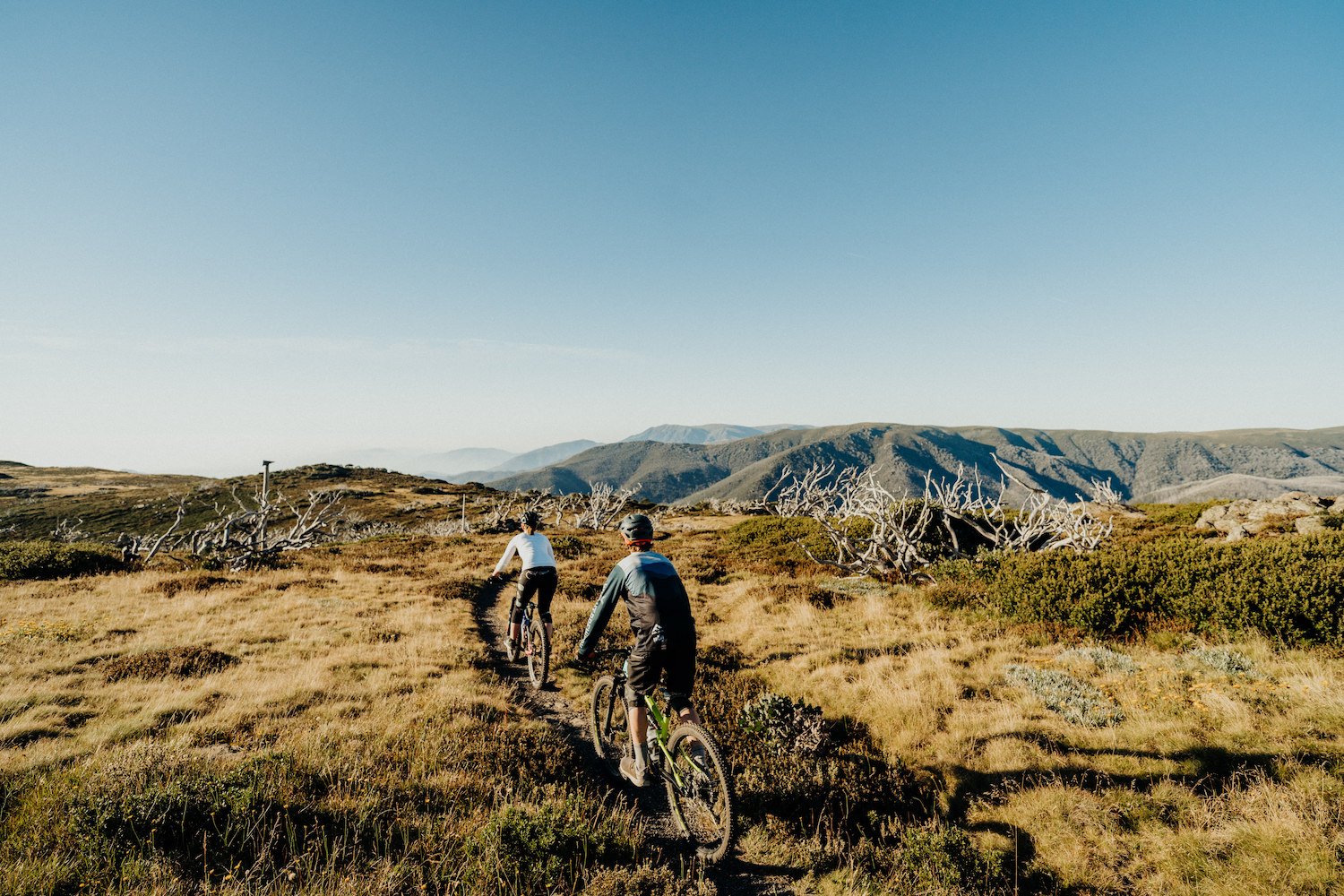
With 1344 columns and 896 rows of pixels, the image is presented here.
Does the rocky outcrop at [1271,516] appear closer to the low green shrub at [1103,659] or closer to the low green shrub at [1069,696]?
the low green shrub at [1103,659]

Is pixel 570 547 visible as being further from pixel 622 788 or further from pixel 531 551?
pixel 622 788

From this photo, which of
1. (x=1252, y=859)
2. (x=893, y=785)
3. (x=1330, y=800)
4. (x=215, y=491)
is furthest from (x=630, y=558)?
(x=215, y=491)

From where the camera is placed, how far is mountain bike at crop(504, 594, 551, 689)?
9.49 meters

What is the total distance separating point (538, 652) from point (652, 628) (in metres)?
5.73

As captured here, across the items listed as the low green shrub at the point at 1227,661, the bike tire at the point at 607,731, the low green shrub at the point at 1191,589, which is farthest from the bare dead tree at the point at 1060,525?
the bike tire at the point at 607,731

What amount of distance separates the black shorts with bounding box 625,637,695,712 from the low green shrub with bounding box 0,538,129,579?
80.0 ft

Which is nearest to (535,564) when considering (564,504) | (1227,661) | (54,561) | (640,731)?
(640,731)

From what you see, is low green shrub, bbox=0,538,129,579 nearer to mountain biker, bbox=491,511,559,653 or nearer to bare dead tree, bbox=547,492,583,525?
mountain biker, bbox=491,511,559,653

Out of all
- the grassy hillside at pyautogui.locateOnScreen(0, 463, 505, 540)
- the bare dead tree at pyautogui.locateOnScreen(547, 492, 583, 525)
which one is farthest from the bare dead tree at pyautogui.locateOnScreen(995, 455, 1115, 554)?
the grassy hillside at pyautogui.locateOnScreen(0, 463, 505, 540)

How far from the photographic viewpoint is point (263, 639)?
1214 centimetres

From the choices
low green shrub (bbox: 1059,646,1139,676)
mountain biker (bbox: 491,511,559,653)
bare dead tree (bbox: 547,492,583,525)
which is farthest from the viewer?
bare dead tree (bbox: 547,492,583,525)

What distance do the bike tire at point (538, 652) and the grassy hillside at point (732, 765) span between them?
525 millimetres

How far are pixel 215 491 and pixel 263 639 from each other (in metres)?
105

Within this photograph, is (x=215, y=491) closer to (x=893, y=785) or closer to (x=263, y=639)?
(x=263, y=639)
